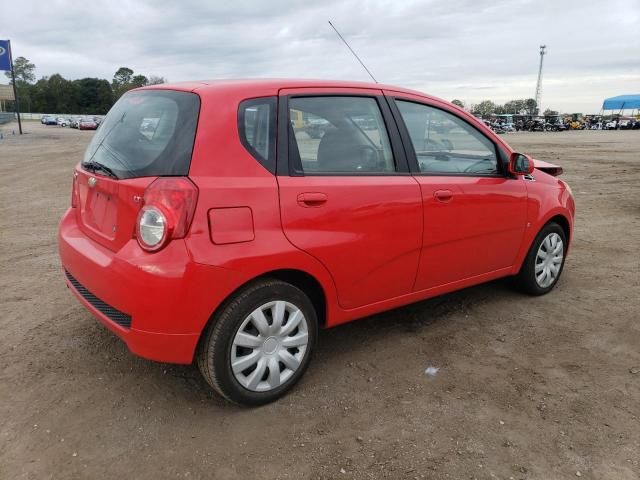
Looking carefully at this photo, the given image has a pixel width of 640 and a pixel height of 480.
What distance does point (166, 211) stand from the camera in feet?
8.09

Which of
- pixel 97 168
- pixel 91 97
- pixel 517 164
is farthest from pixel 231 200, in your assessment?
pixel 91 97

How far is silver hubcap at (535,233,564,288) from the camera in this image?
4438 millimetres

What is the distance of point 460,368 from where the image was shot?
3.34 m

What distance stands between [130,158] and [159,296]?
783 millimetres

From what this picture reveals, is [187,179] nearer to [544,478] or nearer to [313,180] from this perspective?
[313,180]

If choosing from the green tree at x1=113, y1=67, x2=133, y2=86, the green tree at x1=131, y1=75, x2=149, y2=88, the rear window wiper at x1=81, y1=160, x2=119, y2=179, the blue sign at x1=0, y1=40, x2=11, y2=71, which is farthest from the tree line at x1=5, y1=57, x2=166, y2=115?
the rear window wiper at x1=81, y1=160, x2=119, y2=179

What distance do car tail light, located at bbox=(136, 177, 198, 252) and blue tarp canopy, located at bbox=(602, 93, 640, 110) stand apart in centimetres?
8825

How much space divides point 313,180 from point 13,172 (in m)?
14.5

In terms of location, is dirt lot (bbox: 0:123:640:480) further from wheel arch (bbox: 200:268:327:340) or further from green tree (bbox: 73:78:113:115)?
green tree (bbox: 73:78:113:115)

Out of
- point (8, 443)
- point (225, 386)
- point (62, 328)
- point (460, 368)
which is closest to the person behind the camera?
point (8, 443)

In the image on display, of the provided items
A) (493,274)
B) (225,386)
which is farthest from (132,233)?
(493,274)

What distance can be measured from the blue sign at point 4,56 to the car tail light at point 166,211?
45449mm

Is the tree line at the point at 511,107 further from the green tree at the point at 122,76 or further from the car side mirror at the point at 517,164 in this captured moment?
the car side mirror at the point at 517,164

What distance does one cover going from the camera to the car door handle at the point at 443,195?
341 centimetres
